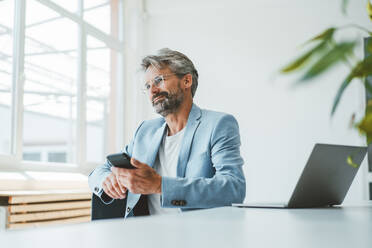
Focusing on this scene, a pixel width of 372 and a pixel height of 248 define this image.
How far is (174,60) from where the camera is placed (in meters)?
2.38

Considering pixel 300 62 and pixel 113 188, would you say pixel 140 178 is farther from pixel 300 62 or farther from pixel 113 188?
pixel 300 62

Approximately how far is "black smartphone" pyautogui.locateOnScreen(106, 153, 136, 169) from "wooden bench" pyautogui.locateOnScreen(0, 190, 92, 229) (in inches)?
68.4

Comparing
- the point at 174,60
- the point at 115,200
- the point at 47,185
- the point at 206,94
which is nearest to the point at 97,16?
the point at 206,94

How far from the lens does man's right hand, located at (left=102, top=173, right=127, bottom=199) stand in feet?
6.02

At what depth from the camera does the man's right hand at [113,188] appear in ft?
6.02

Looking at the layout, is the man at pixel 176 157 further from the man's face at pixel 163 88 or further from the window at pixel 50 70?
the window at pixel 50 70

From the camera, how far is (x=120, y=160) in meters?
1.69

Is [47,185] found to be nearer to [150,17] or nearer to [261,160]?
[261,160]

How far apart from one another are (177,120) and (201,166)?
44 cm

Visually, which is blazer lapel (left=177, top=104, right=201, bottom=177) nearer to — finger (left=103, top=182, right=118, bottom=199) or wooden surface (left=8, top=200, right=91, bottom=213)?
finger (left=103, top=182, right=118, bottom=199)

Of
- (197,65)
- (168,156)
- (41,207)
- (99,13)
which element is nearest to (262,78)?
(197,65)

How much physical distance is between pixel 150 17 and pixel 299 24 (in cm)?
189

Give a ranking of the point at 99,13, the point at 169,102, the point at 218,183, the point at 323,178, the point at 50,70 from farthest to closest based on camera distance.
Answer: the point at 99,13, the point at 50,70, the point at 169,102, the point at 218,183, the point at 323,178


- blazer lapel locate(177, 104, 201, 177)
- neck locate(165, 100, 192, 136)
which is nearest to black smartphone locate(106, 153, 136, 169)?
blazer lapel locate(177, 104, 201, 177)
